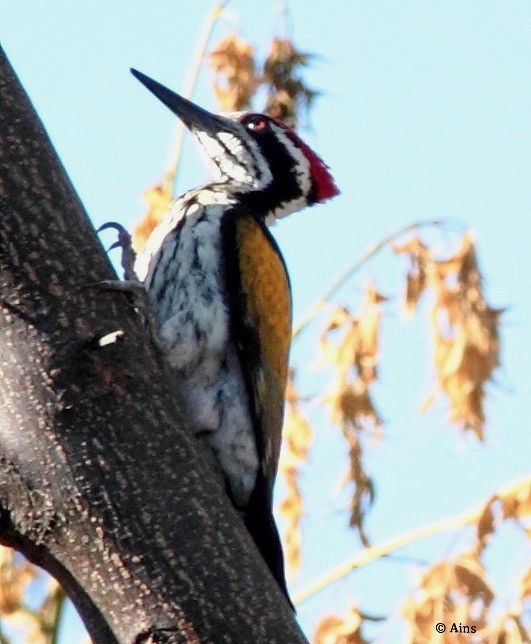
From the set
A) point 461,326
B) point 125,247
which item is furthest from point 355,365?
point 125,247

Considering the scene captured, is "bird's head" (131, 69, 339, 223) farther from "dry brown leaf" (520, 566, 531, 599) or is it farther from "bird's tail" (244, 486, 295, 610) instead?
"dry brown leaf" (520, 566, 531, 599)

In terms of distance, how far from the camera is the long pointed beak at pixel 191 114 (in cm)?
544

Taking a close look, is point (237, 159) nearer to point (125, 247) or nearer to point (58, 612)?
point (125, 247)

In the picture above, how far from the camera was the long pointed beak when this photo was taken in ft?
17.9

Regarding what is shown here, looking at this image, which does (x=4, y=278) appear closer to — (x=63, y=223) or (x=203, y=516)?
(x=63, y=223)

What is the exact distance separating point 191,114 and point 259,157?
359 mm

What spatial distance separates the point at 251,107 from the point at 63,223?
3386 millimetres

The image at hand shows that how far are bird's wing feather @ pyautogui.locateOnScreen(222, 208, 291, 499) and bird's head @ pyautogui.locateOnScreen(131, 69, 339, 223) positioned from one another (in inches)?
29.0

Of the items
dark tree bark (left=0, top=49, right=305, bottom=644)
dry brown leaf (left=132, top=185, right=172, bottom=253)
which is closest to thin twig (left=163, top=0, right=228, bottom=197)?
dry brown leaf (left=132, top=185, right=172, bottom=253)

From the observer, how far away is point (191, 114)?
557 centimetres

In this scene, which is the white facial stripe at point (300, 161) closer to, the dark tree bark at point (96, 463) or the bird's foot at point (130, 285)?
the bird's foot at point (130, 285)

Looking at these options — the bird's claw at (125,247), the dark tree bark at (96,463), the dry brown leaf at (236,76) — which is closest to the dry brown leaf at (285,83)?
the dry brown leaf at (236,76)

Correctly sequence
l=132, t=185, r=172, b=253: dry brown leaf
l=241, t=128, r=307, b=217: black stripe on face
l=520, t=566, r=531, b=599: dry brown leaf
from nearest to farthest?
l=520, t=566, r=531, b=599: dry brown leaf, l=241, t=128, r=307, b=217: black stripe on face, l=132, t=185, r=172, b=253: dry brown leaf

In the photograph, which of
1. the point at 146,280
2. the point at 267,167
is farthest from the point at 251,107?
the point at 146,280
